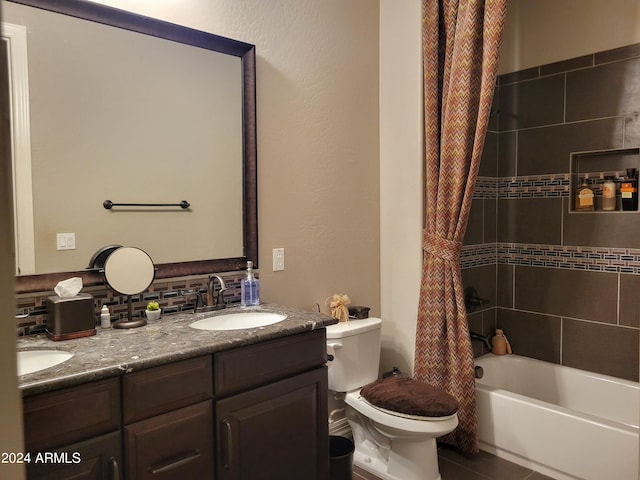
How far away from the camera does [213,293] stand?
2.02 meters

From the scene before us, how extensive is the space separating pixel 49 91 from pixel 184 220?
2.24 ft

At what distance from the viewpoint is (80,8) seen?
1684 mm

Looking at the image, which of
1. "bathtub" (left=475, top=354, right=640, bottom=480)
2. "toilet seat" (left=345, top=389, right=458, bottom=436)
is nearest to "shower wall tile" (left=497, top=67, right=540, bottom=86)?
"bathtub" (left=475, top=354, right=640, bottom=480)

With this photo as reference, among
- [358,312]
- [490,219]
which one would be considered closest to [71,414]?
[358,312]

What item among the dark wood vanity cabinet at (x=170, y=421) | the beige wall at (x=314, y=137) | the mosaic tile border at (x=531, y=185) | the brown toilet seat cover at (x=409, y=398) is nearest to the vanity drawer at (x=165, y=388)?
the dark wood vanity cabinet at (x=170, y=421)

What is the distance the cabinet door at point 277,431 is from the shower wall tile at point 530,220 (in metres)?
1.93

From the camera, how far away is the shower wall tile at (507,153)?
3.13 m

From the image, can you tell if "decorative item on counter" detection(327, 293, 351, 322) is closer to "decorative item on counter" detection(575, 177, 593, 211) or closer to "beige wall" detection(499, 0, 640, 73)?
"decorative item on counter" detection(575, 177, 593, 211)

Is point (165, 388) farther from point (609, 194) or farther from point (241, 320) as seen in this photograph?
point (609, 194)

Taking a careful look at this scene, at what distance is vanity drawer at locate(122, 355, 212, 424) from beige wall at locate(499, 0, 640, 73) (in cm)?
277

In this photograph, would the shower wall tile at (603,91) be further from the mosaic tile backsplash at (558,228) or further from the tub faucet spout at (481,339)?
the tub faucet spout at (481,339)

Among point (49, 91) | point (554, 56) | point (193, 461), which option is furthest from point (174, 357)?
point (554, 56)

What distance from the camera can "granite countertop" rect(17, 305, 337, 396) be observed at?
1.19m

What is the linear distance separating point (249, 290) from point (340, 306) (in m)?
0.57
